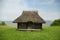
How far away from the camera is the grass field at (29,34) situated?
2014 millimetres

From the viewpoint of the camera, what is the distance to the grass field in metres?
2.01

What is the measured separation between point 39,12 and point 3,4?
273 millimetres

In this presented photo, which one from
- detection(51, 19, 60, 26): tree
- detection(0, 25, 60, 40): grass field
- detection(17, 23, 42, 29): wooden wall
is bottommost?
detection(0, 25, 60, 40): grass field

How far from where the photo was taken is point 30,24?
7.51 feet

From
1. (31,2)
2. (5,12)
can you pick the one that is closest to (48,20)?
(31,2)

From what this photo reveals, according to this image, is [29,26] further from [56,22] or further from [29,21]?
[56,22]

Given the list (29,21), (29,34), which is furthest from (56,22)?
(29,21)

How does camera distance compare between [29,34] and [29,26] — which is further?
[29,26]

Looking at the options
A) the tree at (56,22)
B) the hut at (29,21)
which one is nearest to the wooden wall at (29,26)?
the hut at (29,21)

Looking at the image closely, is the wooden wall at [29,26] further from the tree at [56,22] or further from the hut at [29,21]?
the tree at [56,22]

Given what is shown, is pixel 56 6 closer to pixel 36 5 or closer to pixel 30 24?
pixel 36 5

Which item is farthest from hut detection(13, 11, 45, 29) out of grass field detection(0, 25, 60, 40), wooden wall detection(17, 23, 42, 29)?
grass field detection(0, 25, 60, 40)

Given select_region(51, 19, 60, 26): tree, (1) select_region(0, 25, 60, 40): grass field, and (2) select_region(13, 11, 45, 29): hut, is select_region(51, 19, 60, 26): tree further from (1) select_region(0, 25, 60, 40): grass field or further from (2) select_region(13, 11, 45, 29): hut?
(2) select_region(13, 11, 45, 29): hut

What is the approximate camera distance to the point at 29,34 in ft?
6.68
